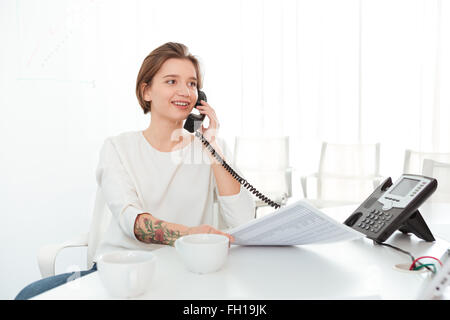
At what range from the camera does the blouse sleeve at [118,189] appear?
108 cm

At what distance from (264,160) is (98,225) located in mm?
2383

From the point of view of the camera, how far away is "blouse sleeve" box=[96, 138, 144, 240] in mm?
1084

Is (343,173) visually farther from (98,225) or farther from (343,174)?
(98,225)

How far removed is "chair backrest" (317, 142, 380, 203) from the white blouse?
7.08ft

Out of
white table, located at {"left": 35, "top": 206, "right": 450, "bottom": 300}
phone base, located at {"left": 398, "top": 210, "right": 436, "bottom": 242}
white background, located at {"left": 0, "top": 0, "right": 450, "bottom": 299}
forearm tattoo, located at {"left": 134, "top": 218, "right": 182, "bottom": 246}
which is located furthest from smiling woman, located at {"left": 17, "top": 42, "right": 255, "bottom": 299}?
white background, located at {"left": 0, "top": 0, "right": 450, "bottom": 299}

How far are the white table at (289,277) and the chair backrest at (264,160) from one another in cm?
251

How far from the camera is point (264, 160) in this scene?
354 cm

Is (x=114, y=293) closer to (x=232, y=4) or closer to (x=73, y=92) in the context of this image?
(x=73, y=92)

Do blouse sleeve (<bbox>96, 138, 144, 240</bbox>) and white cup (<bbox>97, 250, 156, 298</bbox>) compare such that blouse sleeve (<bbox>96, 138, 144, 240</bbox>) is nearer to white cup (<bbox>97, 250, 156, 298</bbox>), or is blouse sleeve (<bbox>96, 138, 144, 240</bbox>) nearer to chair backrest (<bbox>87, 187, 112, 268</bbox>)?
chair backrest (<bbox>87, 187, 112, 268</bbox>)

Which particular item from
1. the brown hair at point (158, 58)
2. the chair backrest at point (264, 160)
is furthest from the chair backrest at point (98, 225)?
the chair backrest at point (264, 160)

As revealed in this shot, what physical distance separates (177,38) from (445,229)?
111 inches

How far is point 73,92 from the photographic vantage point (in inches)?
103

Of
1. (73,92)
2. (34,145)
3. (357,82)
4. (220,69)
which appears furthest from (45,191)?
(357,82)

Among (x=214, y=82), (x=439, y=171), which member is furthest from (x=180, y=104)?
(x=214, y=82)
